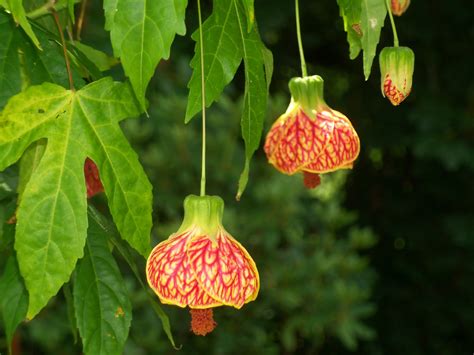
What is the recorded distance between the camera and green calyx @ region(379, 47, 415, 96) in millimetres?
1126

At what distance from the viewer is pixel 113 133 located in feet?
3.40

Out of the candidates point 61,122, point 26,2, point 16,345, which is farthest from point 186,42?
point 61,122

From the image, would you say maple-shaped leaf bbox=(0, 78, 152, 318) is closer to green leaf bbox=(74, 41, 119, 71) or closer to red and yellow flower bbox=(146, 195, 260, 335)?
red and yellow flower bbox=(146, 195, 260, 335)

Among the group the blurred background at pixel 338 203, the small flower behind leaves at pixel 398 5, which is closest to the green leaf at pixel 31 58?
the small flower behind leaves at pixel 398 5

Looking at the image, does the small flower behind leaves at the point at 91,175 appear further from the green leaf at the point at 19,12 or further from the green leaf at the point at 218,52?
the green leaf at the point at 19,12

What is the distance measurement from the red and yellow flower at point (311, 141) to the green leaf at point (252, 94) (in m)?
0.10

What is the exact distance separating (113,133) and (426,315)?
3.06 meters

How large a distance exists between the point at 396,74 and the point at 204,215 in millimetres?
261

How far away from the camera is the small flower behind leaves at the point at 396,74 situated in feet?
3.69

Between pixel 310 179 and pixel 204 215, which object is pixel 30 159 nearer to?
pixel 204 215

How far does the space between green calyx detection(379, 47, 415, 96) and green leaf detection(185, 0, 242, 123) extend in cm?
17

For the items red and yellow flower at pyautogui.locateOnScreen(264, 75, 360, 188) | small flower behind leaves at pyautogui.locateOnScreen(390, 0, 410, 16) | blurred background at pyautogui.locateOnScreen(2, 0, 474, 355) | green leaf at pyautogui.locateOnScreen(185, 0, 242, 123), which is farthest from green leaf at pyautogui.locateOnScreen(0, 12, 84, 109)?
blurred background at pyautogui.locateOnScreen(2, 0, 474, 355)

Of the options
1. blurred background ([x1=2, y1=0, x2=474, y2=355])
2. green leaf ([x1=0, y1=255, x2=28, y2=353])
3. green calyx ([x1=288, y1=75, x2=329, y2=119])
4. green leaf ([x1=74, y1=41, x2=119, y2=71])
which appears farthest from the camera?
blurred background ([x1=2, y1=0, x2=474, y2=355])

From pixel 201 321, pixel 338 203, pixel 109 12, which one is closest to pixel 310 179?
pixel 201 321
